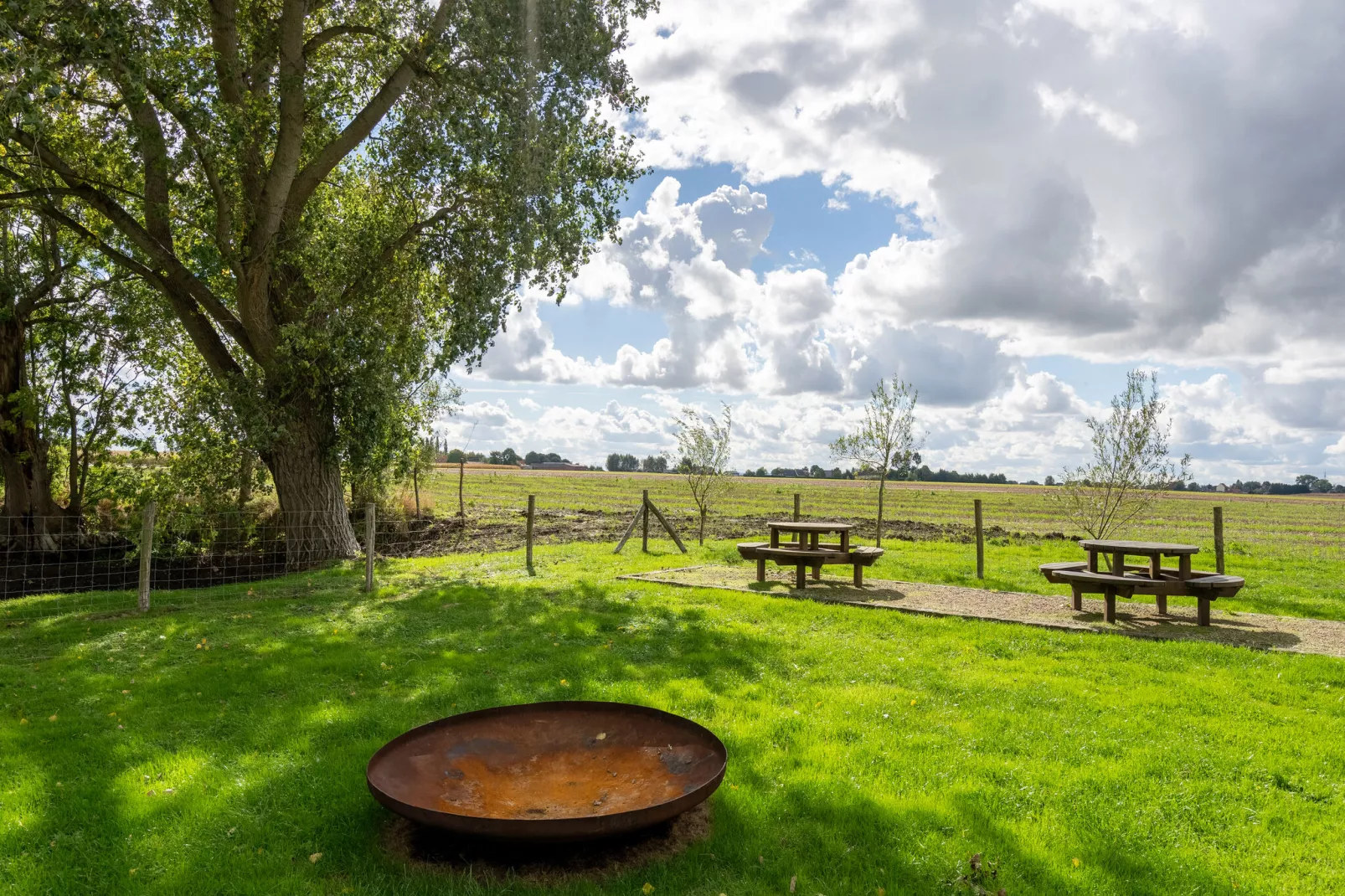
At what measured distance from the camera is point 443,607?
10.7 m

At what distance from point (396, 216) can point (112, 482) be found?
28.8 feet

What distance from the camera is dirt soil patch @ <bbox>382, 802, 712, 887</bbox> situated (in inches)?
151

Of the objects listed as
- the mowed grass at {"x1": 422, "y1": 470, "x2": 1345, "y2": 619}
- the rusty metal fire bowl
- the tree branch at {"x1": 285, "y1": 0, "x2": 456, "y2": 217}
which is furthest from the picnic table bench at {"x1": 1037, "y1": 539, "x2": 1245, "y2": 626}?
the tree branch at {"x1": 285, "y1": 0, "x2": 456, "y2": 217}

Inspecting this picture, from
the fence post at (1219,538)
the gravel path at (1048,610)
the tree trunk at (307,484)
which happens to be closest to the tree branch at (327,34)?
the tree trunk at (307,484)

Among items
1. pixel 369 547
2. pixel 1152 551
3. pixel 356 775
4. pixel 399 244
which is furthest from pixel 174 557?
pixel 1152 551

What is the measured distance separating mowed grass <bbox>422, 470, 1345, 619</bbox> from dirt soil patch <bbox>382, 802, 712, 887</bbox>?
1056 cm

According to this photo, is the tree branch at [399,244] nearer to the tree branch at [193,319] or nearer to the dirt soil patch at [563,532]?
the tree branch at [193,319]

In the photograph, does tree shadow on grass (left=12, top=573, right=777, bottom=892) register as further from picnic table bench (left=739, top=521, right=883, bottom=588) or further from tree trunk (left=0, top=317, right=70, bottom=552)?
tree trunk (left=0, top=317, right=70, bottom=552)

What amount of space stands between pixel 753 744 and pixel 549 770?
1.64 metres

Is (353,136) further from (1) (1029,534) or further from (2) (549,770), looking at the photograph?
(1) (1029,534)

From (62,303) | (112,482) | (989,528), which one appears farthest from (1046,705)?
(989,528)

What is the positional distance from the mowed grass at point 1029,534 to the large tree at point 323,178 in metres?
9.61

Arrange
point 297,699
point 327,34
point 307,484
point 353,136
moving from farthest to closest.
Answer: point 307,484 → point 327,34 → point 353,136 → point 297,699

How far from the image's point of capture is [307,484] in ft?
Answer: 47.8
